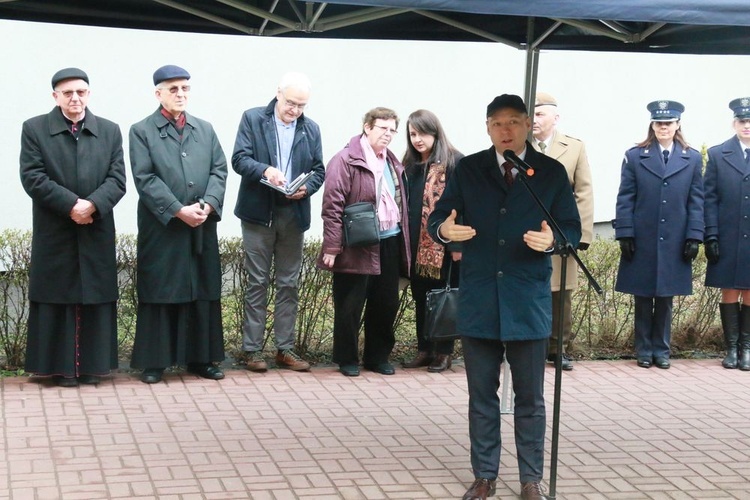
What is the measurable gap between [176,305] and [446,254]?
2.03 metres

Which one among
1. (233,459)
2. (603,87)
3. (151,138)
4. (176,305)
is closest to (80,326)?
(176,305)

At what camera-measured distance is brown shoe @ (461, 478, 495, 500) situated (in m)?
5.69

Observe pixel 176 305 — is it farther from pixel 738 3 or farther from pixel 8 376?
pixel 738 3

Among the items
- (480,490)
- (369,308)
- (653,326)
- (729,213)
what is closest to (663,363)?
(653,326)

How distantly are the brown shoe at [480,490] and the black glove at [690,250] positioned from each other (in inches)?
159

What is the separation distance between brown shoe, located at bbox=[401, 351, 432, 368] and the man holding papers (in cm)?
83

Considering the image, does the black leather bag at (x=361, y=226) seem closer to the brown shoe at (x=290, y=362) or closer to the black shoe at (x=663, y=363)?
the brown shoe at (x=290, y=362)

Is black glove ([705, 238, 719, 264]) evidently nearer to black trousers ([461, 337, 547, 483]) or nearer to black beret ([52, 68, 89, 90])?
black trousers ([461, 337, 547, 483])

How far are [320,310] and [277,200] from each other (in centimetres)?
105

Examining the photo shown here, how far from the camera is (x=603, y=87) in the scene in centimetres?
1395

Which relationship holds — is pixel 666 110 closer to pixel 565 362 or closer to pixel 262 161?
pixel 565 362

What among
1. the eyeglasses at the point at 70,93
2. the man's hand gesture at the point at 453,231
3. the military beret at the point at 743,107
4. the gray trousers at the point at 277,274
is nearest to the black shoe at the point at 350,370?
the gray trousers at the point at 277,274

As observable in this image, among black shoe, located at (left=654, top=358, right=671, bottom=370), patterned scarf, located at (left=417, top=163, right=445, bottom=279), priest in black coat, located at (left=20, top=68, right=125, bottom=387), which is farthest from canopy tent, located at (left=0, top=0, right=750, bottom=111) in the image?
black shoe, located at (left=654, top=358, right=671, bottom=370)

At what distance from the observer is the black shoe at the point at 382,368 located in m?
8.70
